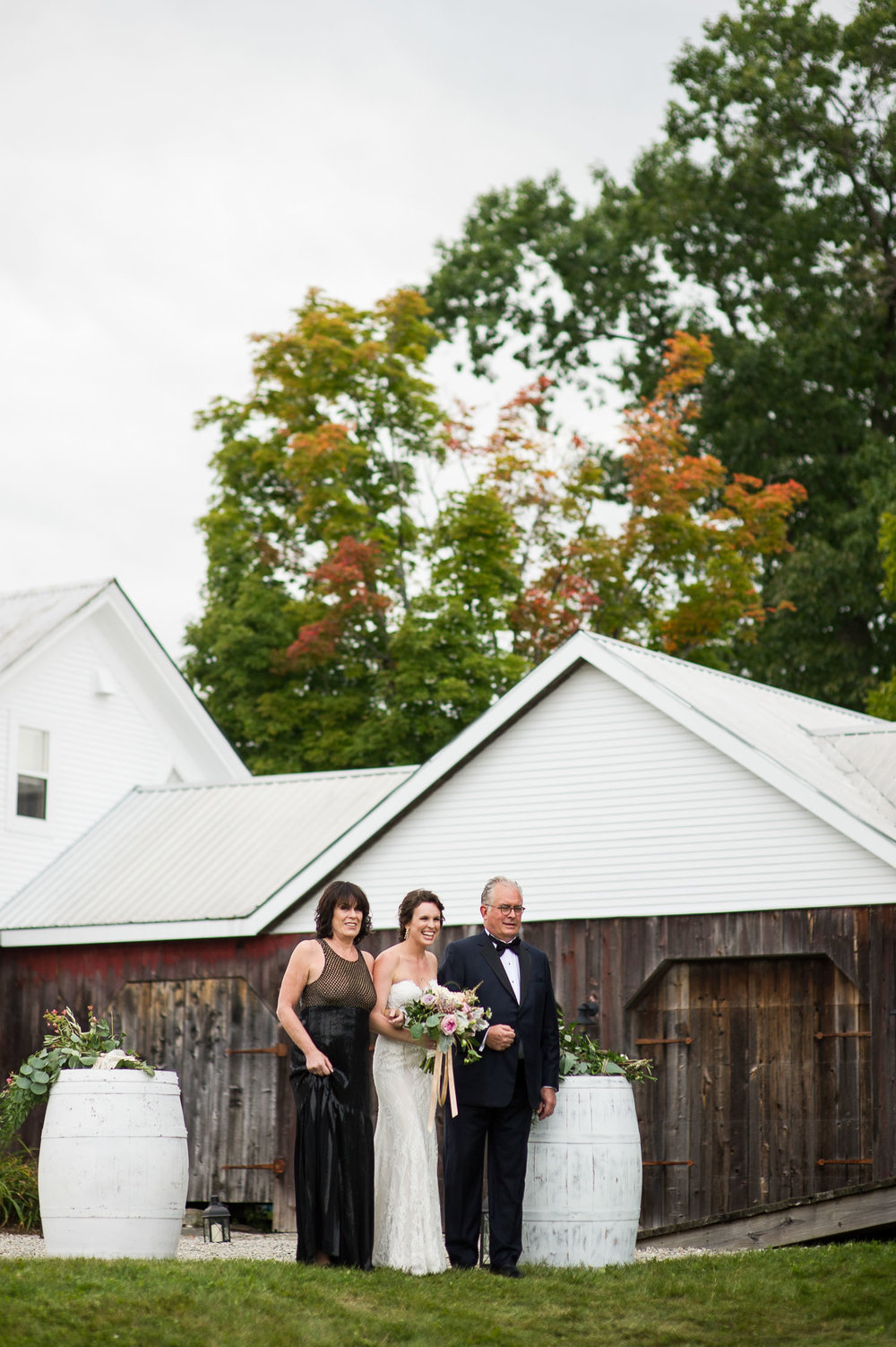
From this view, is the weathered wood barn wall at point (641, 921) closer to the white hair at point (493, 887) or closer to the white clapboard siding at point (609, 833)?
the white clapboard siding at point (609, 833)

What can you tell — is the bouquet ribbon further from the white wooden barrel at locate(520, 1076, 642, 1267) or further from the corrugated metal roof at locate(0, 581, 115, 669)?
the corrugated metal roof at locate(0, 581, 115, 669)

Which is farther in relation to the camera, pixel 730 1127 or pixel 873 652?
pixel 873 652

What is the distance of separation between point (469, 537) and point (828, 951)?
13.1m

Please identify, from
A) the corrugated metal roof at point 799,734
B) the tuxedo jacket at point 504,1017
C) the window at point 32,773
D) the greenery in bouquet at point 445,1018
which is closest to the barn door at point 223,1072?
the window at point 32,773

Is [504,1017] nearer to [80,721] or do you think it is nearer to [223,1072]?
[223,1072]

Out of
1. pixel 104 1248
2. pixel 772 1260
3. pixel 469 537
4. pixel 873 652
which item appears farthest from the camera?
pixel 873 652

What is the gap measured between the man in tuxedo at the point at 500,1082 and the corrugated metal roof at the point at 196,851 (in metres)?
7.69

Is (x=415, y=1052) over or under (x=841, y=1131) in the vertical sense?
over

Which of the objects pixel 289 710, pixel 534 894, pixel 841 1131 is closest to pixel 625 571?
pixel 289 710

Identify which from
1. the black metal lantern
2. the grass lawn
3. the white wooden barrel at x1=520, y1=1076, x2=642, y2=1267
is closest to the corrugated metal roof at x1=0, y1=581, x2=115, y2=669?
the black metal lantern

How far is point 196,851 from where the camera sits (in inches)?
773

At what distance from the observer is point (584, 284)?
3581cm

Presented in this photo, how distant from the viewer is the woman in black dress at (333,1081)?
30.8ft

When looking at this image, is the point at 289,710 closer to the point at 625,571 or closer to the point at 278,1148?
the point at 625,571
